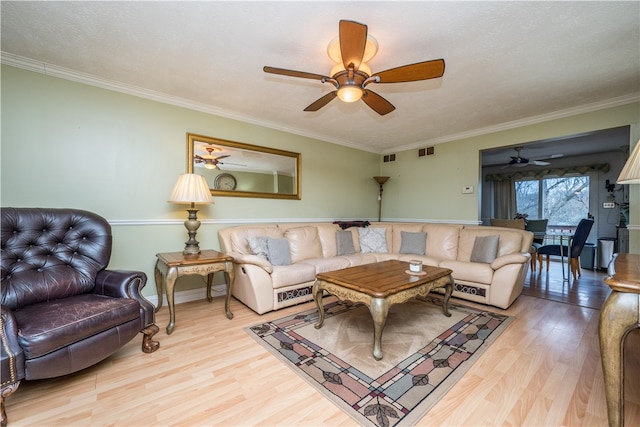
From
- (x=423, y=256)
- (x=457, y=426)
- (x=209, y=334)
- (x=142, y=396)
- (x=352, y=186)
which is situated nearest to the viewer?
(x=457, y=426)

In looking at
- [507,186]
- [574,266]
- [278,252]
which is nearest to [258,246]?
[278,252]

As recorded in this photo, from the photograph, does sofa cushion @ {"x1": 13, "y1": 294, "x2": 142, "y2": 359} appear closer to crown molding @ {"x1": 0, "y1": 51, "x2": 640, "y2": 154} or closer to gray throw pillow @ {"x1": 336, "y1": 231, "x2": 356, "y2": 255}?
crown molding @ {"x1": 0, "y1": 51, "x2": 640, "y2": 154}

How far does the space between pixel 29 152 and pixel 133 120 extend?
90 centimetres

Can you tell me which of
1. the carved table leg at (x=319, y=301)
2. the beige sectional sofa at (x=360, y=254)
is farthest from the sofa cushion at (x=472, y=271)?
the carved table leg at (x=319, y=301)

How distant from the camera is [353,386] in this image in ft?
5.41

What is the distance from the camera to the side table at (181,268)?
237 cm

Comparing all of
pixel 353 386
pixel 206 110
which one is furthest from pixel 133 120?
pixel 353 386

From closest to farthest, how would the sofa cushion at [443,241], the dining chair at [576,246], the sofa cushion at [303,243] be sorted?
1. the sofa cushion at [303,243]
2. the sofa cushion at [443,241]
3. the dining chair at [576,246]

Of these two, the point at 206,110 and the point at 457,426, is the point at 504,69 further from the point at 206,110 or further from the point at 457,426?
the point at 206,110

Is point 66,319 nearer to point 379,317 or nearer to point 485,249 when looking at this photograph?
point 379,317

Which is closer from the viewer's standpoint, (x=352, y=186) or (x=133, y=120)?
(x=133, y=120)

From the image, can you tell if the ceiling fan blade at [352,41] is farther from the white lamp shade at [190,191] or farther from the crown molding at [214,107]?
the crown molding at [214,107]

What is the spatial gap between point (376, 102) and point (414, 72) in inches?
19.2

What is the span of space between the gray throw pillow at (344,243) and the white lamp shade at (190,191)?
2.00 m
